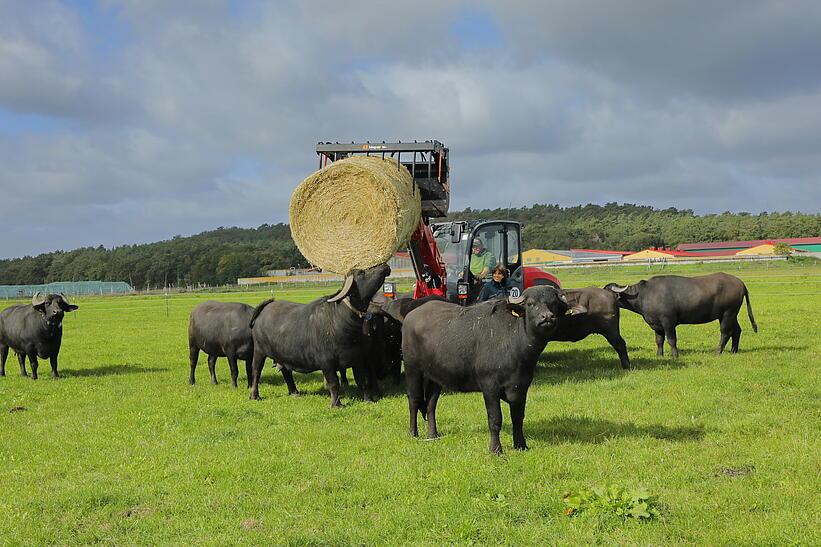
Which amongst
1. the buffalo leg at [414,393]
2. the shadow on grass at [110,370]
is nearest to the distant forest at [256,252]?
the shadow on grass at [110,370]

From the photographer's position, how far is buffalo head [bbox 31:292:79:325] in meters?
14.9

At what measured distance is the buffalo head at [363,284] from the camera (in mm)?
10727

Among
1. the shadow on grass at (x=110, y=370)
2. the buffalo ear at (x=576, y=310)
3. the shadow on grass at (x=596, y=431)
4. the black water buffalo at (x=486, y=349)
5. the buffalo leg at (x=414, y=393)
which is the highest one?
the buffalo ear at (x=576, y=310)

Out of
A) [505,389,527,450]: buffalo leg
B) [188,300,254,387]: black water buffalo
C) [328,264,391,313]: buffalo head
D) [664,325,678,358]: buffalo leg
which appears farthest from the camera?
[664,325,678,358]: buffalo leg

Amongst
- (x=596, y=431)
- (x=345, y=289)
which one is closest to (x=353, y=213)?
(x=345, y=289)

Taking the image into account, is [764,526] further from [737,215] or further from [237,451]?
[737,215]

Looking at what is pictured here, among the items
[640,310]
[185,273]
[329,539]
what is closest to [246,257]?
[185,273]

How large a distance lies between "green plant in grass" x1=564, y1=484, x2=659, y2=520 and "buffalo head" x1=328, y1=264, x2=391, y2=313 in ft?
17.9

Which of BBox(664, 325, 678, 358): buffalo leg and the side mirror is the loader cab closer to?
the side mirror

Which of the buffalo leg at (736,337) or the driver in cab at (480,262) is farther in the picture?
the buffalo leg at (736,337)

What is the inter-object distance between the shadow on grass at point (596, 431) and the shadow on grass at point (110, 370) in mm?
10457

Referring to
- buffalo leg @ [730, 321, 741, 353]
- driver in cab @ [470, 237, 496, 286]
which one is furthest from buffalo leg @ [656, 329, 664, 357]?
driver in cab @ [470, 237, 496, 286]

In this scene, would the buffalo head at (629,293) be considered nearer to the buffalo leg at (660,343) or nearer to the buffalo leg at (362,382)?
the buffalo leg at (660,343)

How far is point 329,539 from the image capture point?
17.7 ft
